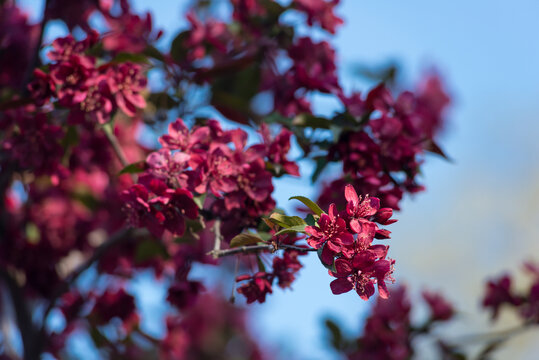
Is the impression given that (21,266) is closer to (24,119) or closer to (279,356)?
(24,119)

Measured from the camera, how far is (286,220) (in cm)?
149

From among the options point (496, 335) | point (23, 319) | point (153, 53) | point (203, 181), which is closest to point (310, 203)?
point (203, 181)

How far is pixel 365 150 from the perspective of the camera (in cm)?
195

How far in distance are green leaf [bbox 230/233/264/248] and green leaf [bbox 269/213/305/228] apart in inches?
5.1

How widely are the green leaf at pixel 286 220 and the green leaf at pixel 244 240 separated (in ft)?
0.42

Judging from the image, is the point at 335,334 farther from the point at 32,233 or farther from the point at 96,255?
the point at 32,233

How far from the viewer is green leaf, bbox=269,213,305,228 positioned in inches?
57.9

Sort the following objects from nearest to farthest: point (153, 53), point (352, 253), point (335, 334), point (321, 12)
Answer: point (352, 253), point (153, 53), point (321, 12), point (335, 334)

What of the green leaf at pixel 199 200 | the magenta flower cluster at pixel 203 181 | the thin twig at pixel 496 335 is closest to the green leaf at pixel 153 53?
the magenta flower cluster at pixel 203 181

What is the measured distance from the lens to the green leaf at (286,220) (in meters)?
1.47

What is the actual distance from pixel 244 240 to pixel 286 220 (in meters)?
0.19

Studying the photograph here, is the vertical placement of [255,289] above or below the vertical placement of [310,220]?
below

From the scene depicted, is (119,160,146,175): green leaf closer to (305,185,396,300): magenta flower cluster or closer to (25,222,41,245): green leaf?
(305,185,396,300): magenta flower cluster

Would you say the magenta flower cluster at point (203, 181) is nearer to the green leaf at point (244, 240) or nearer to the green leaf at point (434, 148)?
the green leaf at point (244, 240)
